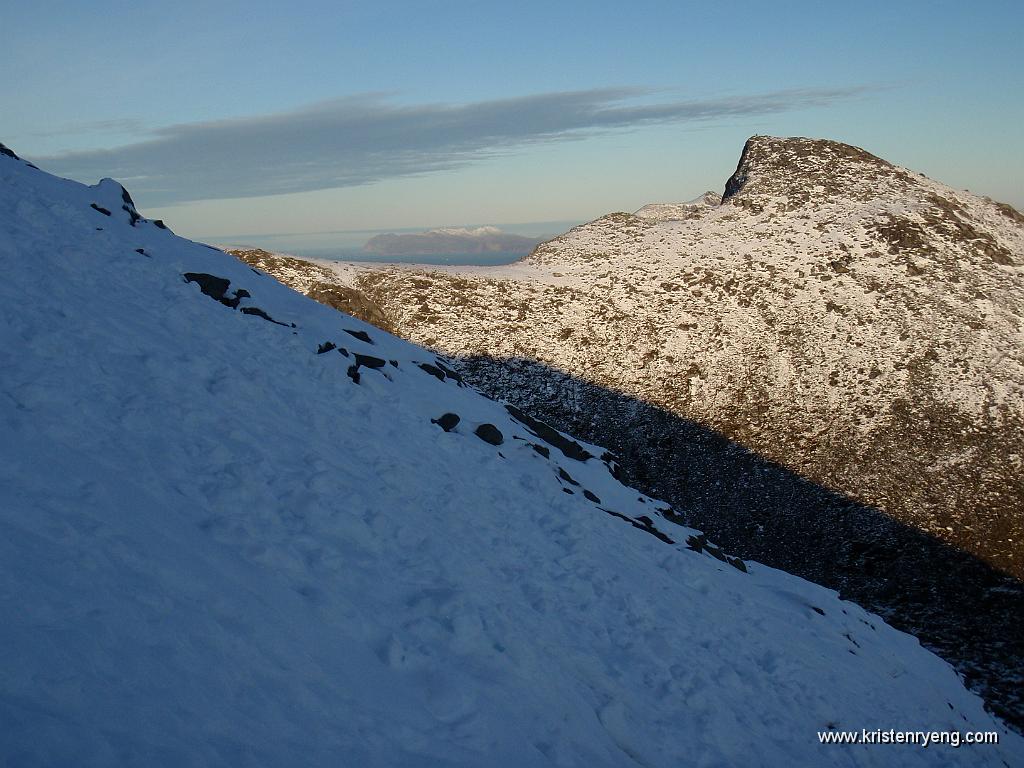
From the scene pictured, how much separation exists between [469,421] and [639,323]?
1930cm

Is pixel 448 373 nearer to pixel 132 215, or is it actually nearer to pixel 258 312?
pixel 258 312

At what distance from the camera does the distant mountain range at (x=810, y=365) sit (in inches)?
888

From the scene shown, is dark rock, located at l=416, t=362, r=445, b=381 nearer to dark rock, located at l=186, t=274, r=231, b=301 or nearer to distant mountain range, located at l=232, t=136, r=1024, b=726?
dark rock, located at l=186, t=274, r=231, b=301

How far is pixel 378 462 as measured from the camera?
511 inches

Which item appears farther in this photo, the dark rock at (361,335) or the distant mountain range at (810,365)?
the distant mountain range at (810,365)

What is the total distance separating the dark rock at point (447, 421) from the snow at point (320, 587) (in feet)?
0.63

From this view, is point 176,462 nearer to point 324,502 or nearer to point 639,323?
point 324,502

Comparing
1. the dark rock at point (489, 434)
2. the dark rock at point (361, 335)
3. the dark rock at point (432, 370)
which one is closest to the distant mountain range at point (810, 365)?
the dark rock at point (432, 370)

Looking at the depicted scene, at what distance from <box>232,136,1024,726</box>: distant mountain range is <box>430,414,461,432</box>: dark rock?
39.6ft

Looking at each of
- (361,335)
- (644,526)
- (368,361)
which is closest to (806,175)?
(361,335)

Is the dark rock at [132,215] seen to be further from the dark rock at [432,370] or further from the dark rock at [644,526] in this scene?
the dark rock at [644,526]

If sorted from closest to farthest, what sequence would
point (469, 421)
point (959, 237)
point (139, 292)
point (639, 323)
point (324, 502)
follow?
point (324, 502) < point (139, 292) < point (469, 421) < point (639, 323) < point (959, 237)

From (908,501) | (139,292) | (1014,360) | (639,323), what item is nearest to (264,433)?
(139,292)

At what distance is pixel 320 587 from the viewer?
8.63 metres
